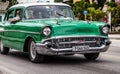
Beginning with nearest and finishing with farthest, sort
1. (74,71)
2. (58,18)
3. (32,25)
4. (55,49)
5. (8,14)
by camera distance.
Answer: (74,71) < (55,49) < (32,25) < (58,18) < (8,14)

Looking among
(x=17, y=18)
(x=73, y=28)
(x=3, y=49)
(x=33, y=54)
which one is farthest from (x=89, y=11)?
(x=73, y=28)

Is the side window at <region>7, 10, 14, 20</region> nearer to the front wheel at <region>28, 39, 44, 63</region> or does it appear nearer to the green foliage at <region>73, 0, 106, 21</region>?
the front wheel at <region>28, 39, 44, 63</region>

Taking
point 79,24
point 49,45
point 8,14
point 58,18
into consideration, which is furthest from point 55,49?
point 8,14

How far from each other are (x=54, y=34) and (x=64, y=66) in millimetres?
846

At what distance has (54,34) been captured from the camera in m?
11.6

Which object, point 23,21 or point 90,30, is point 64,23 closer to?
point 90,30

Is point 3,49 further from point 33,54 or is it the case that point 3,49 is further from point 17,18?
point 33,54

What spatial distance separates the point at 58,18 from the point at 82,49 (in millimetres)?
1925

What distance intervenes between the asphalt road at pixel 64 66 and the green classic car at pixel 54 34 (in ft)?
1.06

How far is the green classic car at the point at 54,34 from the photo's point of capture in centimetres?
1159

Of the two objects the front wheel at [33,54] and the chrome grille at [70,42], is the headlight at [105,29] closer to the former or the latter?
the chrome grille at [70,42]

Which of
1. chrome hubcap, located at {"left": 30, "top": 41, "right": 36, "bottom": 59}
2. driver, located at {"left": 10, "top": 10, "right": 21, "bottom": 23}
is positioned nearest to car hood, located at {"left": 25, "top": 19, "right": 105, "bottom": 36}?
chrome hubcap, located at {"left": 30, "top": 41, "right": 36, "bottom": 59}

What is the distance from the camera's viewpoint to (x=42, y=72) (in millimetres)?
10594

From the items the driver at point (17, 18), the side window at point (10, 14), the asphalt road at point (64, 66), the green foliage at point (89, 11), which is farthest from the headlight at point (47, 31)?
the green foliage at point (89, 11)
